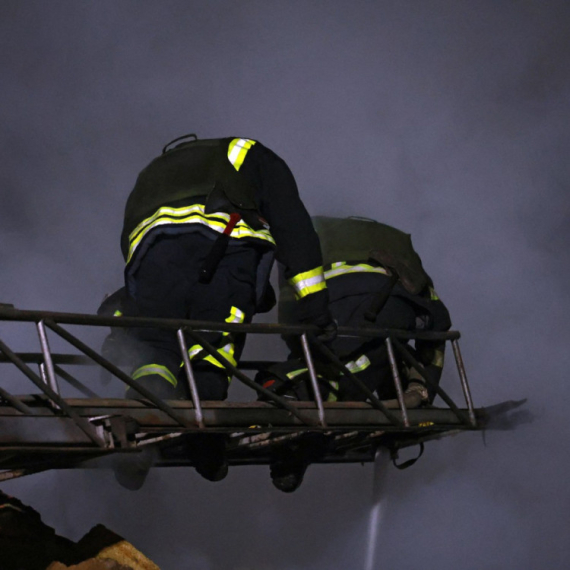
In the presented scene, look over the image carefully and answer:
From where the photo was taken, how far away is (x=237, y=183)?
444 centimetres

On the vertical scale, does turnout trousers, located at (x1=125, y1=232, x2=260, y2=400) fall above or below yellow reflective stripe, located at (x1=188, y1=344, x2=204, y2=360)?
above

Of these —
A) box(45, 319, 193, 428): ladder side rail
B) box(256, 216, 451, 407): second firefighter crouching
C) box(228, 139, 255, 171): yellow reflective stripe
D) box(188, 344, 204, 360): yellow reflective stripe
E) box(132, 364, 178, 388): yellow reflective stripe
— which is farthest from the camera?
box(256, 216, 451, 407): second firefighter crouching

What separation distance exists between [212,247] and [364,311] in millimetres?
1172

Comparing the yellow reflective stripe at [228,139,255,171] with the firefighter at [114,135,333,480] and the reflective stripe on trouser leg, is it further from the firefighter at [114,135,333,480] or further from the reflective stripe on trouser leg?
the reflective stripe on trouser leg

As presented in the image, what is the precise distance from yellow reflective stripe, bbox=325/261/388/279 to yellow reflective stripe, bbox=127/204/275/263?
0.93 m

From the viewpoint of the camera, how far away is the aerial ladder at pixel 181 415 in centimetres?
367

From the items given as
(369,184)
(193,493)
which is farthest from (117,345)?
(369,184)

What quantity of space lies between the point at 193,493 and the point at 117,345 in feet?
12.7

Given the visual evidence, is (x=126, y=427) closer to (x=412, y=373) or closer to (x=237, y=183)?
(x=237, y=183)

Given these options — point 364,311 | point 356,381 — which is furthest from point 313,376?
point 364,311

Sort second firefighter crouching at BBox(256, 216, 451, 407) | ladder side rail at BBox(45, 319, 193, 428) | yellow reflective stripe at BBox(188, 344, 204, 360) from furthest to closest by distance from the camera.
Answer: second firefighter crouching at BBox(256, 216, 451, 407), yellow reflective stripe at BBox(188, 344, 204, 360), ladder side rail at BBox(45, 319, 193, 428)

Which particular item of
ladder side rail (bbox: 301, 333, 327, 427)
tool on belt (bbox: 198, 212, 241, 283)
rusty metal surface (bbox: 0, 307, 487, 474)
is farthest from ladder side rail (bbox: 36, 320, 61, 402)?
ladder side rail (bbox: 301, 333, 327, 427)

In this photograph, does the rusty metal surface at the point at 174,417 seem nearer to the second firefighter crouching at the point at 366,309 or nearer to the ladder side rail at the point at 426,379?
the ladder side rail at the point at 426,379

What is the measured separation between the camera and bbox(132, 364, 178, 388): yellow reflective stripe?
4.21 meters
